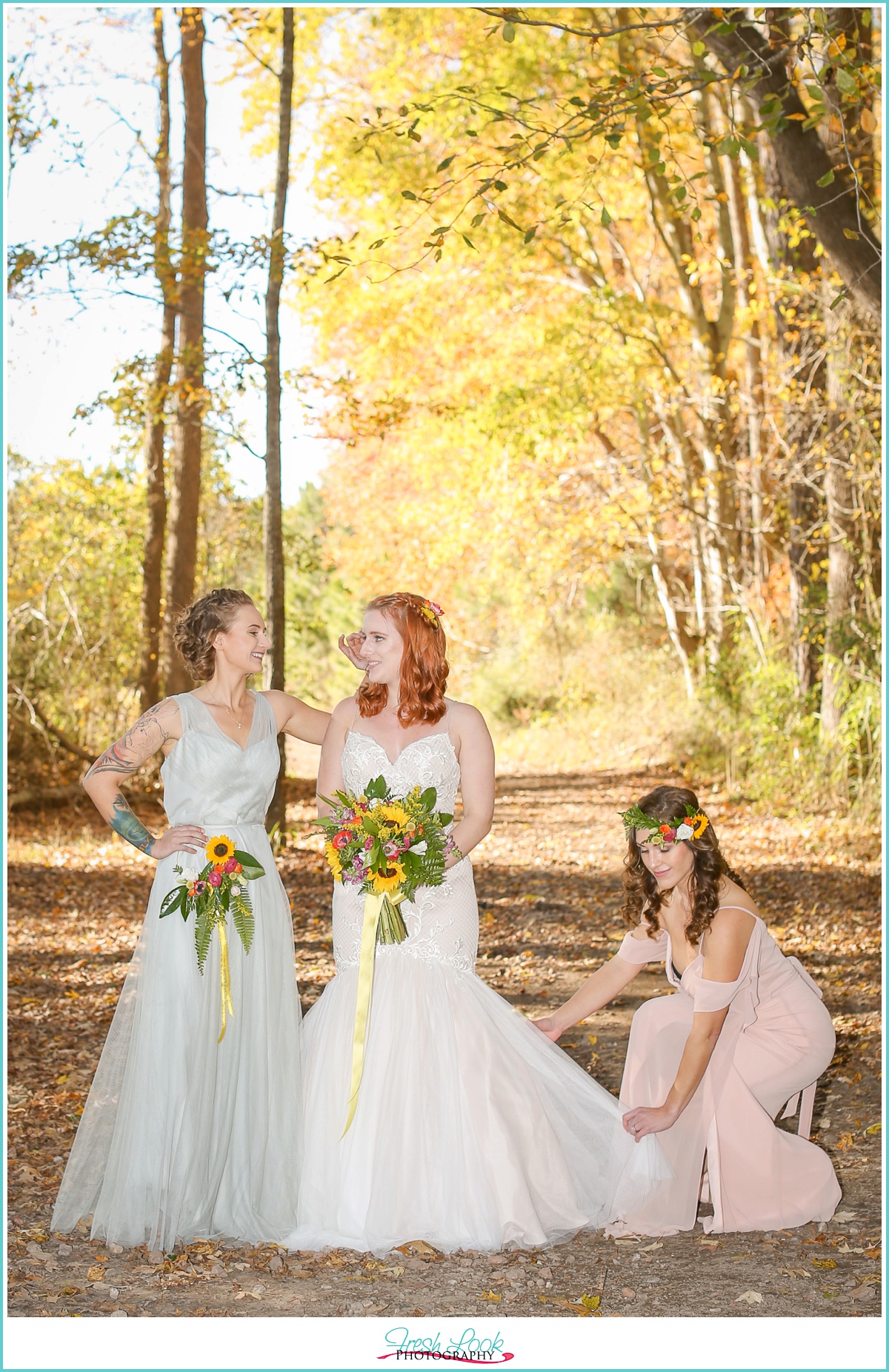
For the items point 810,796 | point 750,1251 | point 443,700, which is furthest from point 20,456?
point 750,1251

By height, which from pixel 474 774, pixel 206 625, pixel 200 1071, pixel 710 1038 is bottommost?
pixel 200 1071

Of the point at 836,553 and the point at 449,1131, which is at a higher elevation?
the point at 836,553

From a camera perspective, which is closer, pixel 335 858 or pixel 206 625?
pixel 335 858

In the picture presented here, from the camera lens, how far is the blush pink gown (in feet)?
14.0

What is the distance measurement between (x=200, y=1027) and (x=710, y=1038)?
1673 millimetres

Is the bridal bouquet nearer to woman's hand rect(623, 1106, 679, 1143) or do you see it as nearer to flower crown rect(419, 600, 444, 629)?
flower crown rect(419, 600, 444, 629)

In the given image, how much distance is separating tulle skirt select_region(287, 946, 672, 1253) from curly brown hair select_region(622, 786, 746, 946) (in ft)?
1.83

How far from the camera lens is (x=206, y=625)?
4.40 meters

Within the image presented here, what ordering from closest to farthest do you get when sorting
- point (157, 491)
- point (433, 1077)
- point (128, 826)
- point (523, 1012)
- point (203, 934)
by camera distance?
point (433, 1077) → point (203, 934) → point (128, 826) → point (523, 1012) → point (157, 491)

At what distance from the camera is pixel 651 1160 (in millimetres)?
4215

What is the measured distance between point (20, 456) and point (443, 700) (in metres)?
11.2

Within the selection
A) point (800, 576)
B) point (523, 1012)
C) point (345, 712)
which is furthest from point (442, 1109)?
point (800, 576)

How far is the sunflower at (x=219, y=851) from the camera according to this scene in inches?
168

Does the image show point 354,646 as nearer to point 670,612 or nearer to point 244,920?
point 244,920
